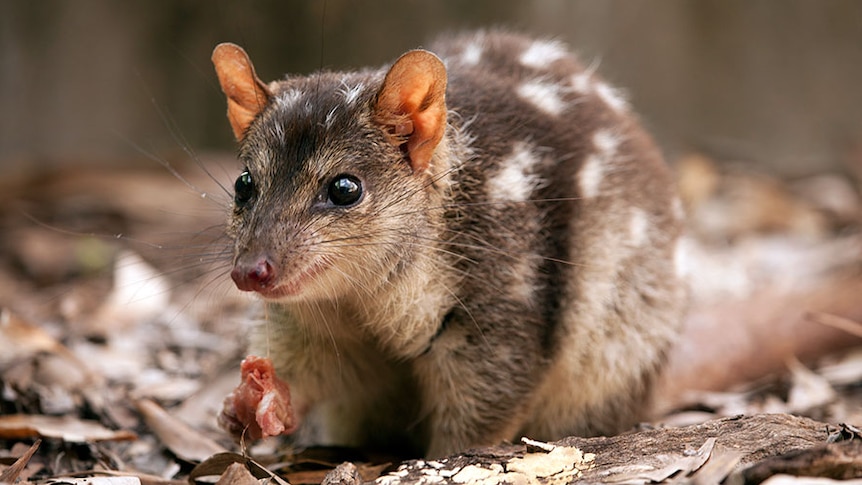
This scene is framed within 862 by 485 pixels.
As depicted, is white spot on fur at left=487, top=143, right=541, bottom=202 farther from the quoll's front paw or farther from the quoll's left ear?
the quoll's front paw

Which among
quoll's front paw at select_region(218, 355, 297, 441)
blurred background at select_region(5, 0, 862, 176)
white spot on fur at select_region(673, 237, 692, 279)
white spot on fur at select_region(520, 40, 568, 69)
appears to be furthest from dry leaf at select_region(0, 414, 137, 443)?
blurred background at select_region(5, 0, 862, 176)

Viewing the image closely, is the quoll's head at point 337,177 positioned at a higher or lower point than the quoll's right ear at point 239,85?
lower

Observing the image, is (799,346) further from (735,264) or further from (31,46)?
(31,46)

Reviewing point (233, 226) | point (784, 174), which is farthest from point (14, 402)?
point (784, 174)

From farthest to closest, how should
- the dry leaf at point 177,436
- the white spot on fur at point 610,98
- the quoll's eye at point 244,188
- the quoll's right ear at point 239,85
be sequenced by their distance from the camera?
the white spot on fur at point 610,98, the dry leaf at point 177,436, the quoll's right ear at point 239,85, the quoll's eye at point 244,188

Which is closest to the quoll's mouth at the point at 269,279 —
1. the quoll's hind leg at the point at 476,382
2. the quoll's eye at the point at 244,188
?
the quoll's eye at the point at 244,188

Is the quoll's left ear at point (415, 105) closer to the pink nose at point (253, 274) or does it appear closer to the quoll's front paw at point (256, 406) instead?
the pink nose at point (253, 274)

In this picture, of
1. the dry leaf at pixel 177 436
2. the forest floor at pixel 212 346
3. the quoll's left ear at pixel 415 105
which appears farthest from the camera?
the dry leaf at pixel 177 436

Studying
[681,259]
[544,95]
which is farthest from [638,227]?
[544,95]
